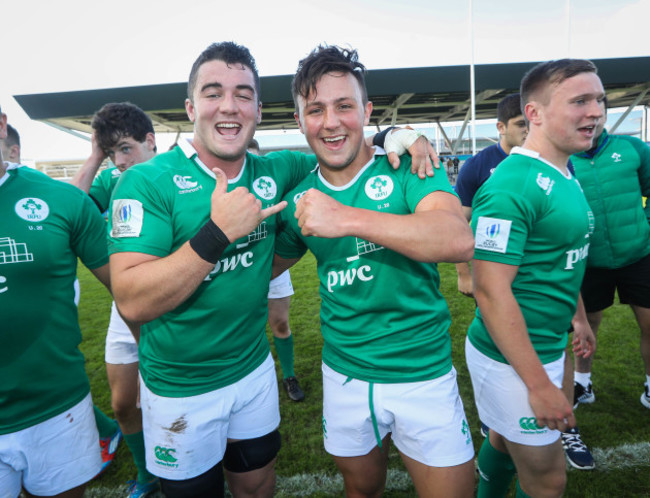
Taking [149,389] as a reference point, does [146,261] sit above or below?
above

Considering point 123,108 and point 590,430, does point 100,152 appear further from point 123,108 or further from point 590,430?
point 590,430

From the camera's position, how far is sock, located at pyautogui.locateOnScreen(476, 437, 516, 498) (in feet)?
6.15

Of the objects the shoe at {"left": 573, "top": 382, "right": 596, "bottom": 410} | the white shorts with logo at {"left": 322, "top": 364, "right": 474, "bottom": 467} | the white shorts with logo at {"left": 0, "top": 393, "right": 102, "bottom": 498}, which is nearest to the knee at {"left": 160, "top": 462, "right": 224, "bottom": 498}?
the white shorts with logo at {"left": 0, "top": 393, "right": 102, "bottom": 498}

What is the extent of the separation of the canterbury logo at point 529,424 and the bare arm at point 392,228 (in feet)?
2.69

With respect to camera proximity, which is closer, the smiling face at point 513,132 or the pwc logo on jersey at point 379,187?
the pwc logo on jersey at point 379,187

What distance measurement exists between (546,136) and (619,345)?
3.57m

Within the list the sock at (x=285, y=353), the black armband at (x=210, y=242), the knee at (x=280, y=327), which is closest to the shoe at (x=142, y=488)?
the sock at (x=285, y=353)

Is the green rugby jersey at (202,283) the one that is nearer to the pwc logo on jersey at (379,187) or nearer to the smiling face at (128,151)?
the pwc logo on jersey at (379,187)

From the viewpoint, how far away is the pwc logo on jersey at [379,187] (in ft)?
5.30

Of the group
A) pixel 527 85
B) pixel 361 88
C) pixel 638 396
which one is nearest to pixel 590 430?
pixel 638 396

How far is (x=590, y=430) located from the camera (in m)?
2.79

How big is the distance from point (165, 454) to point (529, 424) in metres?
1.60

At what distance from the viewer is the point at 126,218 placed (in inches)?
56.3

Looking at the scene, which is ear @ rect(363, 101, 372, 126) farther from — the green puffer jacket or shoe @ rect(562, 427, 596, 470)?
shoe @ rect(562, 427, 596, 470)
